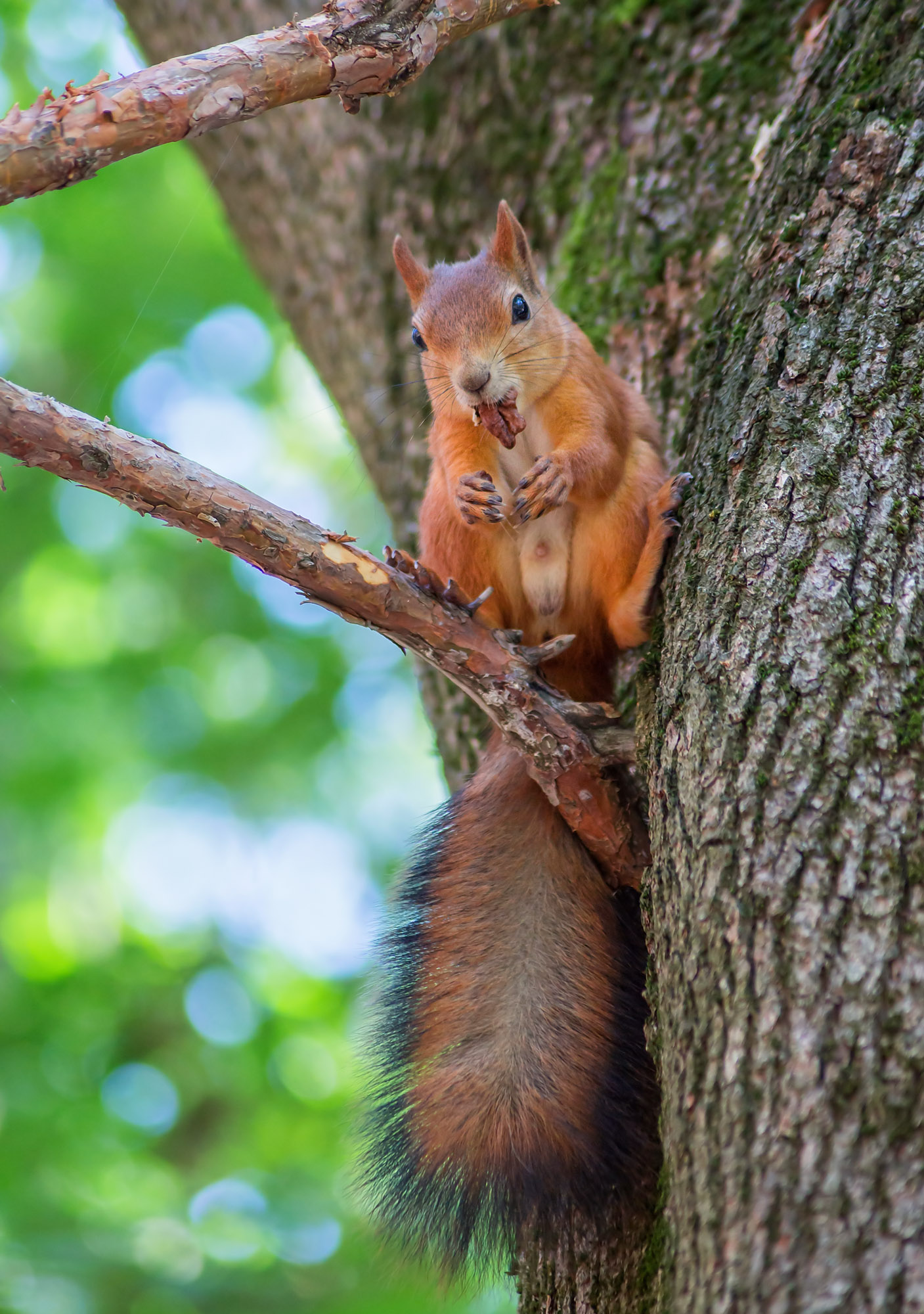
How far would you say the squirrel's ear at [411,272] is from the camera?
2.30 meters

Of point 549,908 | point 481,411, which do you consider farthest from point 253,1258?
point 481,411

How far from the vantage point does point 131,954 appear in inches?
171

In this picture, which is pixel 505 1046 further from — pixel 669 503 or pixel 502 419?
pixel 502 419

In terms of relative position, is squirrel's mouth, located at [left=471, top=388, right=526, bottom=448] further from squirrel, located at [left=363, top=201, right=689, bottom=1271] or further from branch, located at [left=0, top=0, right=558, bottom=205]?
branch, located at [left=0, top=0, right=558, bottom=205]

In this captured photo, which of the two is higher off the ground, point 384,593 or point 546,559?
point 546,559

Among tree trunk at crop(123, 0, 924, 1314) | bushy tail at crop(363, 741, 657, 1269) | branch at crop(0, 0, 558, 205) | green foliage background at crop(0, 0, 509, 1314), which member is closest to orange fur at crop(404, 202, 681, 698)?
tree trunk at crop(123, 0, 924, 1314)

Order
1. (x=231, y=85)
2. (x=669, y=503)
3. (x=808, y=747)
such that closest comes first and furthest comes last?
(x=808, y=747), (x=231, y=85), (x=669, y=503)

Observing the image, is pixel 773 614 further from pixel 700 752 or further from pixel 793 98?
pixel 793 98

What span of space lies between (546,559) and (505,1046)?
2.90 ft

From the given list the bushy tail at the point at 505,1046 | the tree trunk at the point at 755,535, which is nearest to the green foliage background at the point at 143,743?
the tree trunk at the point at 755,535

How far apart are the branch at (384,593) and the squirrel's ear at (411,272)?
2.44ft

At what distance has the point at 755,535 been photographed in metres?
1.53

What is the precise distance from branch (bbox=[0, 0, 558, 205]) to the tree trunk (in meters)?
0.60

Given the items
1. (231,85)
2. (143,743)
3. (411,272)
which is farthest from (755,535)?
(143,743)
